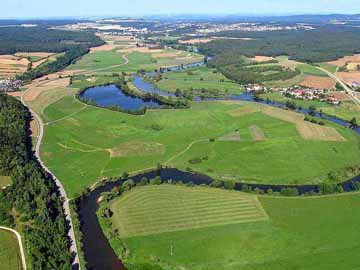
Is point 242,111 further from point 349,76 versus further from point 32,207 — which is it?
Answer: point 349,76

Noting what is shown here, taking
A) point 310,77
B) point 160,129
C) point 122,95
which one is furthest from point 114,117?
point 310,77

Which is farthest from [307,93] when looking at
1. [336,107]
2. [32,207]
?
[32,207]

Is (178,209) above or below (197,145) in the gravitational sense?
above

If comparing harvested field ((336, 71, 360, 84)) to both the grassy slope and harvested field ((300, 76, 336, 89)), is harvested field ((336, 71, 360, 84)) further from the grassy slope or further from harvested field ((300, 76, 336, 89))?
the grassy slope

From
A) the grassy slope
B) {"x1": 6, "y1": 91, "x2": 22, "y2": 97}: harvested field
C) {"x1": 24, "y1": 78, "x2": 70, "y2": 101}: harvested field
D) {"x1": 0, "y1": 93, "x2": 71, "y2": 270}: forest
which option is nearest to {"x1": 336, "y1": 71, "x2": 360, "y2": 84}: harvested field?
the grassy slope

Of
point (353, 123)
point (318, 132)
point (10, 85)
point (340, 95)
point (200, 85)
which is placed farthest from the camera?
point (200, 85)

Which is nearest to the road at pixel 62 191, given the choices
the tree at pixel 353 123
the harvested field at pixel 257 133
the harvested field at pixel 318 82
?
the harvested field at pixel 257 133
